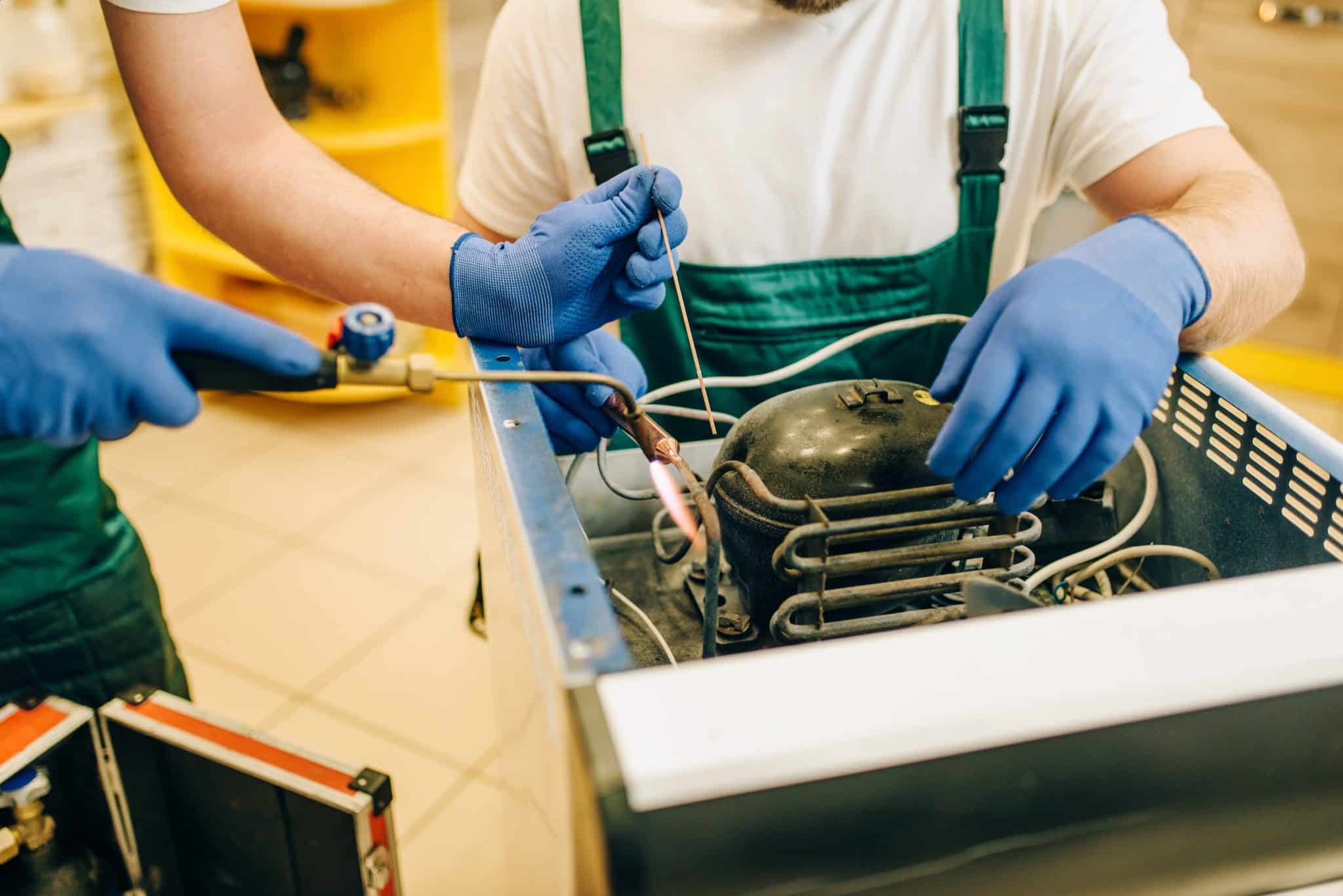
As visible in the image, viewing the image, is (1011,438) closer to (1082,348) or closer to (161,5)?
(1082,348)

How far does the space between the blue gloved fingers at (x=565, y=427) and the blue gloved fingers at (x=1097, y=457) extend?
1.35ft

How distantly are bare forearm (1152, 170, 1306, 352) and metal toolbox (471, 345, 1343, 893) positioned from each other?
1.41ft

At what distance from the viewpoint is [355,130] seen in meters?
2.65

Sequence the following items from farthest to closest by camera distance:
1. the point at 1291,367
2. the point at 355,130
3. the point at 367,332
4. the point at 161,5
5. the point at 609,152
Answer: the point at 1291,367
the point at 355,130
the point at 609,152
the point at 161,5
the point at 367,332

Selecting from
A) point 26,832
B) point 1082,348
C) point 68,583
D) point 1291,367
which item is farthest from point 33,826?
point 1291,367

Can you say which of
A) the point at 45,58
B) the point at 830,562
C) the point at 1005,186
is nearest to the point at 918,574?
the point at 830,562

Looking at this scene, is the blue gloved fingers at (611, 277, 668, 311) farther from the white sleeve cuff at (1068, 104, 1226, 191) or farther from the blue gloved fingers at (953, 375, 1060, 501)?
the white sleeve cuff at (1068, 104, 1226, 191)

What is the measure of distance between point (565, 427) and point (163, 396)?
13.8 inches

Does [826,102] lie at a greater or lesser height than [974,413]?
greater

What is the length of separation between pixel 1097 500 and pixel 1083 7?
0.60 metres

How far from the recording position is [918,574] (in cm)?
85

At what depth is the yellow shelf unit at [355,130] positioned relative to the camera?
2.64 m

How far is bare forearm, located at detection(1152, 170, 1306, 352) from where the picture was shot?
93 centimetres

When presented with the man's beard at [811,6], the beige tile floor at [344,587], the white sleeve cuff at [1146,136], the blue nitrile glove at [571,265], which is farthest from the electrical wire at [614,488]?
the beige tile floor at [344,587]
